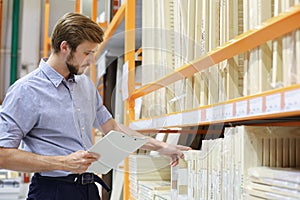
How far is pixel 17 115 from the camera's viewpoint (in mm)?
1892

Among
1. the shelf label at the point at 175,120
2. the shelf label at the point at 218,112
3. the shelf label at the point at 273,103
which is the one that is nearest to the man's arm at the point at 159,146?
the shelf label at the point at 175,120

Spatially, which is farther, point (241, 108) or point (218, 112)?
point (218, 112)

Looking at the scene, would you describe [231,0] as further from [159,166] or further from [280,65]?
[159,166]

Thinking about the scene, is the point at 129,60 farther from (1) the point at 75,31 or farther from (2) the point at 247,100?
(2) the point at 247,100

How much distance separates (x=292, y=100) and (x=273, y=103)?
71mm

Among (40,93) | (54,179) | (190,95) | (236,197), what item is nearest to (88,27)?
(40,93)

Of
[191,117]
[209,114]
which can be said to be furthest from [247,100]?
[191,117]

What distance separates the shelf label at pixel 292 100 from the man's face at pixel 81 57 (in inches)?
47.2

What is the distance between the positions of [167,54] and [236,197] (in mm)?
945

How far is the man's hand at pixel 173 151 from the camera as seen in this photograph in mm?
1801

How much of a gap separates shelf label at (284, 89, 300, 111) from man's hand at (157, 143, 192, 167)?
87cm

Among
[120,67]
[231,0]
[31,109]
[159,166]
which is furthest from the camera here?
[120,67]

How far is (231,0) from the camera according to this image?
1.30m

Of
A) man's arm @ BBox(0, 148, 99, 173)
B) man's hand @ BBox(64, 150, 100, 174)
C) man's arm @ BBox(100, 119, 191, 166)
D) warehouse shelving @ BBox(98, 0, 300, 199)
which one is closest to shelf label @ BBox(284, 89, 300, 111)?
warehouse shelving @ BBox(98, 0, 300, 199)
